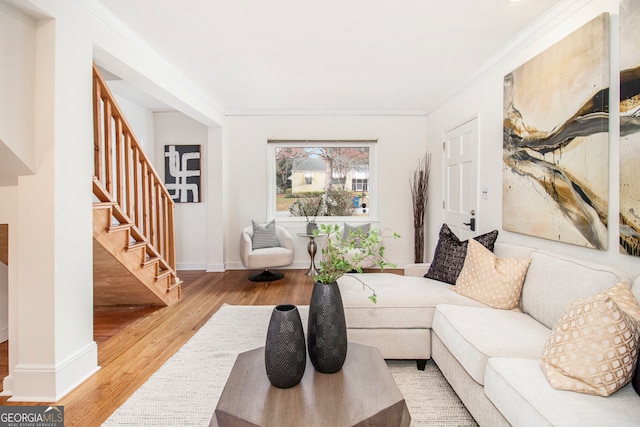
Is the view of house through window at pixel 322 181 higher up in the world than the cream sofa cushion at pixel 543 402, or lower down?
higher up

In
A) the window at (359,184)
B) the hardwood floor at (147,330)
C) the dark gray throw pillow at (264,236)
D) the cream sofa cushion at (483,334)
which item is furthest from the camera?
the window at (359,184)

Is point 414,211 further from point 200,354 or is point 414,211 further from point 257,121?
point 200,354

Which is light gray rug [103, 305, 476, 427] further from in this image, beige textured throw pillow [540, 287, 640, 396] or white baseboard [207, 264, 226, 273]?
white baseboard [207, 264, 226, 273]

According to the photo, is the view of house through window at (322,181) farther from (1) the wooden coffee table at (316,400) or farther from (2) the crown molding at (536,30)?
(1) the wooden coffee table at (316,400)

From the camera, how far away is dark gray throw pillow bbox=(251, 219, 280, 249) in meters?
5.11

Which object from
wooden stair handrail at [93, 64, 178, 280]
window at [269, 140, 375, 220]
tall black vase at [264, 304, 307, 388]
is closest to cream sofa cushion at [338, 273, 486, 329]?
tall black vase at [264, 304, 307, 388]

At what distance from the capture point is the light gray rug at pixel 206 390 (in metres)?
1.90

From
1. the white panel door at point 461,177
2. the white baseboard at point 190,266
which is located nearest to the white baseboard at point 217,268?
the white baseboard at point 190,266

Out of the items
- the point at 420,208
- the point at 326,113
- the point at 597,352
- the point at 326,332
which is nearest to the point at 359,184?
the point at 420,208

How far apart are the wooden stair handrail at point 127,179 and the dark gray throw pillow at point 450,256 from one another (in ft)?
8.77

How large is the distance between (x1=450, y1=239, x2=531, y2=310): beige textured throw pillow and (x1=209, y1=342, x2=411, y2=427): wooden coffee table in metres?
1.18

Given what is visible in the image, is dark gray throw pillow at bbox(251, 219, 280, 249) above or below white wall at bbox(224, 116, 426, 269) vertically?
below

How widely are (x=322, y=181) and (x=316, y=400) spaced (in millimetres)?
4654

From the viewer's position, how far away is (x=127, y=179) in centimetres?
339
